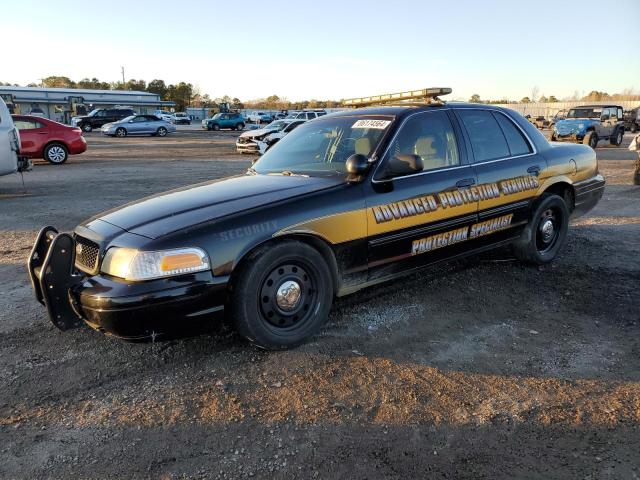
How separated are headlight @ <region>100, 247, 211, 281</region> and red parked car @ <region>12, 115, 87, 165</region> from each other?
14.5 m

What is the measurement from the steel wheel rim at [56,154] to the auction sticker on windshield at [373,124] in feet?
47.5

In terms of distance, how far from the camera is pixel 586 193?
5.72 meters

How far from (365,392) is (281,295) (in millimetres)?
837

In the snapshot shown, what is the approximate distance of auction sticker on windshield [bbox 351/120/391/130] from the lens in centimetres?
411

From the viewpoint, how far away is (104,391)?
304 centimetres

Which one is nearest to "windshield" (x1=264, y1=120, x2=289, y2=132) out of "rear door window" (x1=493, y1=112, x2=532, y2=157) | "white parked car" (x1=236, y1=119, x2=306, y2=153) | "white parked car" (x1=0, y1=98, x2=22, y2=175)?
"white parked car" (x1=236, y1=119, x2=306, y2=153)

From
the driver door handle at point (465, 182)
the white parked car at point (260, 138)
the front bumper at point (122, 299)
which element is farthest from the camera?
the white parked car at point (260, 138)

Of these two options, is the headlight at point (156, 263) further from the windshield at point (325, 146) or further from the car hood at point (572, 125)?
the car hood at point (572, 125)

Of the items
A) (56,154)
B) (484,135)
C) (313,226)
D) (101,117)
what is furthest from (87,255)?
(101,117)

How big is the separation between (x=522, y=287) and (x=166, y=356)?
10.5ft

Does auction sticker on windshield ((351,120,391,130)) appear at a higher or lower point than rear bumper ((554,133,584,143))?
higher

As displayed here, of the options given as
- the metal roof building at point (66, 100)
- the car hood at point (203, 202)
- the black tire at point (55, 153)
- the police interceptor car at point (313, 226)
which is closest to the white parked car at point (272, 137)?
the black tire at point (55, 153)

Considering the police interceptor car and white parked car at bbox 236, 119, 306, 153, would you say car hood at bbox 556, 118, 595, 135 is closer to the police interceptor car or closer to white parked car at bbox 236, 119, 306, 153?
white parked car at bbox 236, 119, 306, 153

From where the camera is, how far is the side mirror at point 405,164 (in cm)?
376
